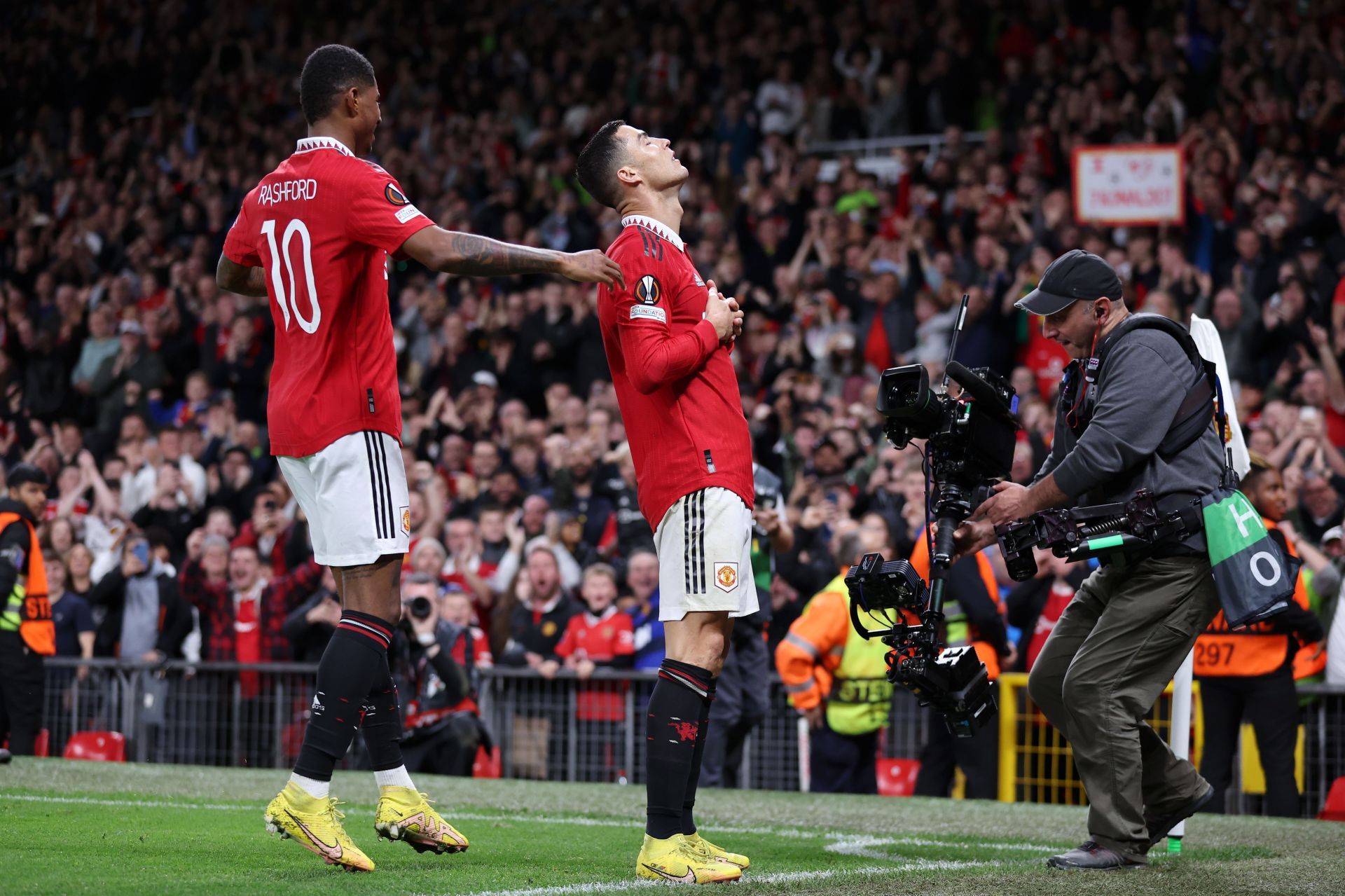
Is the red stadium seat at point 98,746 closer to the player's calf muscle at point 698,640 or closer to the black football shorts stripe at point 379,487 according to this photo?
the black football shorts stripe at point 379,487

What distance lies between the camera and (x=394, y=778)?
5.56 meters

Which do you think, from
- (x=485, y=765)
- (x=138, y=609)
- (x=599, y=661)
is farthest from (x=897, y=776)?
(x=138, y=609)

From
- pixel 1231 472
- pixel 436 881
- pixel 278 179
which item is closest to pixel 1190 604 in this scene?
pixel 1231 472

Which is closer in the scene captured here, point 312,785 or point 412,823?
point 312,785

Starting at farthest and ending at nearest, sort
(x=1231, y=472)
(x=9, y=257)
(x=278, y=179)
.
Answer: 1. (x=9, y=257)
2. (x=1231, y=472)
3. (x=278, y=179)

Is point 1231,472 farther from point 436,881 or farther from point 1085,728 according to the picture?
point 436,881

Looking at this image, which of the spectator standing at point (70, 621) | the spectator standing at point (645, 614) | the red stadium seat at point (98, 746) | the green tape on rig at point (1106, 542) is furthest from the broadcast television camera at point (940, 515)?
the spectator standing at point (70, 621)

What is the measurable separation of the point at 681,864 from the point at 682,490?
45.6 inches

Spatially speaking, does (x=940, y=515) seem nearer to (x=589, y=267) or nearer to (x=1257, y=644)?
(x=589, y=267)

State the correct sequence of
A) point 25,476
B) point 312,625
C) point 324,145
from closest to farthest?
1. point 324,145
2. point 25,476
3. point 312,625

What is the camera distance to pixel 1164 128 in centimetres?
1541

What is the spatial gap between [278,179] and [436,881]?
7.47 feet

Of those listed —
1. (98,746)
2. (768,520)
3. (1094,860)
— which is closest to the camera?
(1094,860)

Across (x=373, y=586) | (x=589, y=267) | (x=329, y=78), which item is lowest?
(x=373, y=586)
